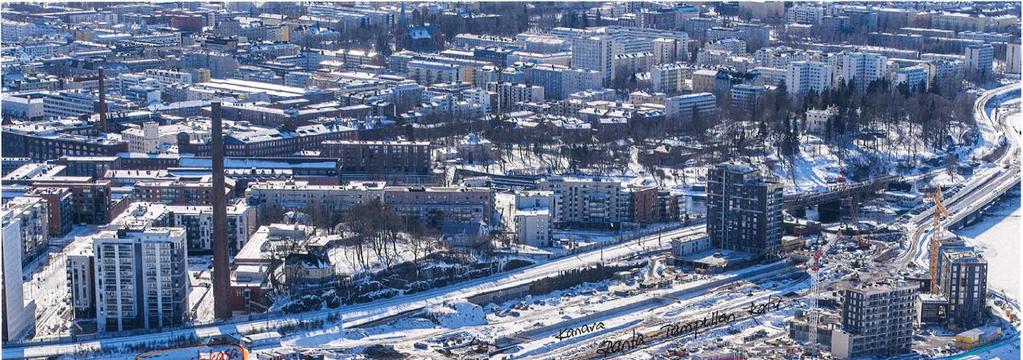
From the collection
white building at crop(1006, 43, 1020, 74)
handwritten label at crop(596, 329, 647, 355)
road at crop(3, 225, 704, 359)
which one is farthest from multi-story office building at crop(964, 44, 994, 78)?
handwritten label at crop(596, 329, 647, 355)

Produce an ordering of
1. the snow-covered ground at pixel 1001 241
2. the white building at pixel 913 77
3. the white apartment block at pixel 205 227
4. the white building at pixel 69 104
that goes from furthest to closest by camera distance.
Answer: the white building at pixel 913 77 → the white building at pixel 69 104 → the white apartment block at pixel 205 227 → the snow-covered ground at pixel 1001 241

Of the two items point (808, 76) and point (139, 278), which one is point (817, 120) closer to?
point (808, 76)

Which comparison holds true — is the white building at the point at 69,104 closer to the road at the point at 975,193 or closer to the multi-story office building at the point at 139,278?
the multi-story office building at the point at 139,278

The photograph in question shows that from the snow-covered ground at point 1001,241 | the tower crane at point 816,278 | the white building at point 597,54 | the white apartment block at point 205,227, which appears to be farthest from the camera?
the white building at point 597,54

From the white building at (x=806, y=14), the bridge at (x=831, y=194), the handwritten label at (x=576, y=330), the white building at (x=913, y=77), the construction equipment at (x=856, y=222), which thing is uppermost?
the white building at (x=806, y=14)

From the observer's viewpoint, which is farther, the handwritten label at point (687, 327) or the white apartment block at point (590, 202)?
the white apartment block at point (590, 202)

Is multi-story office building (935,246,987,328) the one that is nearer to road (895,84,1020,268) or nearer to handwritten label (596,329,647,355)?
road (895,84,1020,268)

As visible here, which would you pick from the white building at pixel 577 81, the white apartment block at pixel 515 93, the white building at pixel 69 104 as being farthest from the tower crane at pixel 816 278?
the white building at pixel 69 104

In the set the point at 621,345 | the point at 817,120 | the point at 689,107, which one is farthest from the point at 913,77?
the point at 621,345
